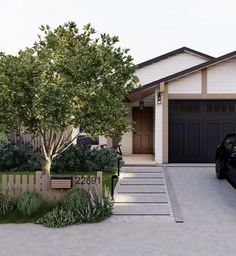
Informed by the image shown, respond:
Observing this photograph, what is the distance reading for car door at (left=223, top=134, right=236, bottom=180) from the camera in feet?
32.7

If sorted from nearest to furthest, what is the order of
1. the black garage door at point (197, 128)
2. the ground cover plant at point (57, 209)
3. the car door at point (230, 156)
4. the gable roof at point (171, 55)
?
the ground cover plant at point (57, 209), the car door at point (230, 156), the black garage door at point (197, 128), the gable roof at point (171, 55)

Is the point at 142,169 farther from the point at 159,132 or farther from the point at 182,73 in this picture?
the point at 182,73

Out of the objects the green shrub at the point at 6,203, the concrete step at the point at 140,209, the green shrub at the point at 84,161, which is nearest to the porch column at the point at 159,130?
the green shrub at the point at 84,161

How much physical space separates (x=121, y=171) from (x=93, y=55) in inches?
240

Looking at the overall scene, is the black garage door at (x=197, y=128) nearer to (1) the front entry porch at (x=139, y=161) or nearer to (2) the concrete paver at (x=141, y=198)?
(1) the front entry porch at (x=139, y=161)

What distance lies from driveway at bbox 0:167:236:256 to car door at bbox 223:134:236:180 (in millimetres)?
1700

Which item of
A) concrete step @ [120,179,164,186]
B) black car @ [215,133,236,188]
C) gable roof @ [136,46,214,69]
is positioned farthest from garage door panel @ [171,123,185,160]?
gable roof @ [136,46,214,69]

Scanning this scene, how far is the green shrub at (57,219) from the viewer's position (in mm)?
7166

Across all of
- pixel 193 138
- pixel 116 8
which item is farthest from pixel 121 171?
pixel 116 8

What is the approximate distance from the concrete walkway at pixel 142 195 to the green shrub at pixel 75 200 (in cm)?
80

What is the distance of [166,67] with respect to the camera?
2039cm

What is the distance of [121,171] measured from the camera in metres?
13.5

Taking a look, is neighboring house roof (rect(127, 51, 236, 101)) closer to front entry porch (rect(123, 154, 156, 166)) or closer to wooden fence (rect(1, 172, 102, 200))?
front entry porch (rect(123, 154, 156, 166))

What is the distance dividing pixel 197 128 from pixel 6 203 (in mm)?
9566
